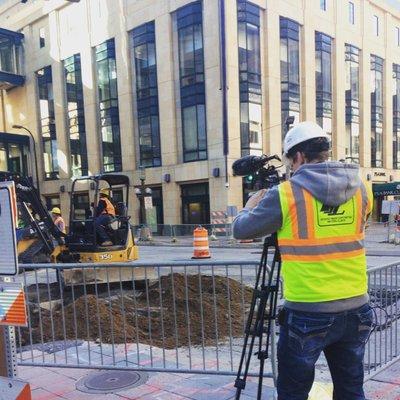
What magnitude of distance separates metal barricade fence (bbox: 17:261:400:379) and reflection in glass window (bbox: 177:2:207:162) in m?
19.1

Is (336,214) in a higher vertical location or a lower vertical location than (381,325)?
higher

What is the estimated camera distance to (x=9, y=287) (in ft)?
9.43

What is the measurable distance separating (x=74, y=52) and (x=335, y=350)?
35.2 metres

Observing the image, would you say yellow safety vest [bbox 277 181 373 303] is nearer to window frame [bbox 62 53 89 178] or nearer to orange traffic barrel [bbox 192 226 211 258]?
orange traffic barrel [bbox 192 226 211 258]

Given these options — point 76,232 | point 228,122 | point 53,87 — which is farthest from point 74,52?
point 76,232

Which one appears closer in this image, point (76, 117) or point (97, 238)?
Result: point (97, 238)

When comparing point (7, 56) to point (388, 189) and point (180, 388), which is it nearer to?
point (388, 189)

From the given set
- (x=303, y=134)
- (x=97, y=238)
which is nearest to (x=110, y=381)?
(x=303, y=134)

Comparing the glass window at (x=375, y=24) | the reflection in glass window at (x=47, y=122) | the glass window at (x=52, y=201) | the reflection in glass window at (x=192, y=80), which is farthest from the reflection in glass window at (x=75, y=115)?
the glass window at (x=375, y=24)

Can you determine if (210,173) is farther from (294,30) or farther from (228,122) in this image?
(294,30)

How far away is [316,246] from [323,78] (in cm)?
3130

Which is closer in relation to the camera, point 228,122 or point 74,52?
point 228,122

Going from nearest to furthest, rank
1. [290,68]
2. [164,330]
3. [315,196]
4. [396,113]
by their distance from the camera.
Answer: [315,196] → [164,330] → [290,68] → [396,113]

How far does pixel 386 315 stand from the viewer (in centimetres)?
439
